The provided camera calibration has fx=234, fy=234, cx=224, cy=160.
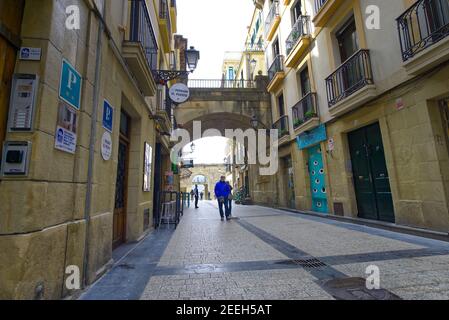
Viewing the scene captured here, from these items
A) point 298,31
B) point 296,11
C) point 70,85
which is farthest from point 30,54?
point 296,11

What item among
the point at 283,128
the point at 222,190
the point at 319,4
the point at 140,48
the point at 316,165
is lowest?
the point at 222,190

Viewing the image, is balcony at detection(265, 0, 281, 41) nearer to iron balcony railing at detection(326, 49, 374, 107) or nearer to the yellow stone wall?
iron balcony railing at detection(326, 49, 374, 107)

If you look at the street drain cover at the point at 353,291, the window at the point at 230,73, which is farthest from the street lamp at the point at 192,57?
the window at the point at 230,73

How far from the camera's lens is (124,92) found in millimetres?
4344

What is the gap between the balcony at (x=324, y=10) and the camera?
7441 millimetres

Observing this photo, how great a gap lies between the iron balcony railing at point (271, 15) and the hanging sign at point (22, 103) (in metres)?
13.7

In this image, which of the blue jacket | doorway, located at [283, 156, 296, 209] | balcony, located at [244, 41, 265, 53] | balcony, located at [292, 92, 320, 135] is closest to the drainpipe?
the blue jacket

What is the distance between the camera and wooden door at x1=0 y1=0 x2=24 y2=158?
1870 mm

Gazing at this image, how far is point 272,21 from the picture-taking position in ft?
Answer: 43.9

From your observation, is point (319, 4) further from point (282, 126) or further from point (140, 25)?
point (140, 25)

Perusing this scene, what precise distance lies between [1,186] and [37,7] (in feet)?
5.21

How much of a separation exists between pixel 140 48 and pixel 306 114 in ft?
22.7

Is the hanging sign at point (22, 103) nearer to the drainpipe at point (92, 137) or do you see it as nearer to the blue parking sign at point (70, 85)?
the blue parking sign at point (70, 85)
